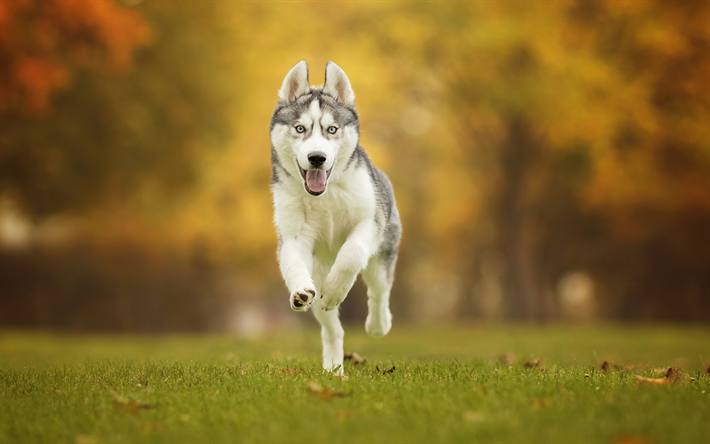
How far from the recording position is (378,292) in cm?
625

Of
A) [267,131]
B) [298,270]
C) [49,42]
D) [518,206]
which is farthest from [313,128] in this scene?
[518,206]

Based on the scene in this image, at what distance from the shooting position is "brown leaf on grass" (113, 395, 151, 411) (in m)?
4.09

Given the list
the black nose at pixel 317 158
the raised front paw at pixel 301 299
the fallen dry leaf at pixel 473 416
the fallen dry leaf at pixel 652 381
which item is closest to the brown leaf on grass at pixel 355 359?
the raised front paw at pixel 301 299

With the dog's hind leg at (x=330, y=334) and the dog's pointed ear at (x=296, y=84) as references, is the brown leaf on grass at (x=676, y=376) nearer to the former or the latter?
the dog's hind leg at (x=330, y=334)

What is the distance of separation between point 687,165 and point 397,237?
47.3 feet

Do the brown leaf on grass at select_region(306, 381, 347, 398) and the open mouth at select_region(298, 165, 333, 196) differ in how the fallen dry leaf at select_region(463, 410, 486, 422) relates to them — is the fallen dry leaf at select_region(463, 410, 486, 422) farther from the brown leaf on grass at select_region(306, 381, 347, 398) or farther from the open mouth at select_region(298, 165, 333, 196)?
the open mouth at select_region(298, 165, 333, 196)

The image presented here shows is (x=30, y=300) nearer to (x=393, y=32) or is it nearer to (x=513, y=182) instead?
(x=393, y=32)

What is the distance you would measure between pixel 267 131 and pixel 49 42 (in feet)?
20.6

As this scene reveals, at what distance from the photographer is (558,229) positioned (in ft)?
82.3

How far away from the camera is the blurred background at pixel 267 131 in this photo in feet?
51.6

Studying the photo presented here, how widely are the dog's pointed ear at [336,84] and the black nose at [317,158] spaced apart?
2.73ft

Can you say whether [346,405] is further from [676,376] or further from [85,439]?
[676,376]

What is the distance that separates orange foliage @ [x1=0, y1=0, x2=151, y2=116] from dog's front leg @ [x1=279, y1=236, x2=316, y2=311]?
10.2m

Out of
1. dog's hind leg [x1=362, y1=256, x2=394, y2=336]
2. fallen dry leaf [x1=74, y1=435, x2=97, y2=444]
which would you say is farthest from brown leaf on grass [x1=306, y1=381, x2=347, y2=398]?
dog's hind leg [x1=362, y1=256, x2=394, y2=336]
